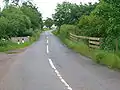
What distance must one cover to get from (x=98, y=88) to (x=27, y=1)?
10064cm

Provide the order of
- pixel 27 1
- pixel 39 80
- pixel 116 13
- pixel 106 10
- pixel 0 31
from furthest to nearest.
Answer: pixel 27 1 → pixel 0 31 → pixel 106 10 → pixel 116 13 → pixel 39 80

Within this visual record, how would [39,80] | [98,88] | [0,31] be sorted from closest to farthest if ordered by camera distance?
[98,88] < [39,80] < [0,31]

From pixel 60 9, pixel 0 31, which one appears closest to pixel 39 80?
pixel 0 31

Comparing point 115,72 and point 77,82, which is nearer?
point 77,82

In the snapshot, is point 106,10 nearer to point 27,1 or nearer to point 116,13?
point 116,13

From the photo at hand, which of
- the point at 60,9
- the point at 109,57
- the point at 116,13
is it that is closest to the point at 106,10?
the point at 116,13

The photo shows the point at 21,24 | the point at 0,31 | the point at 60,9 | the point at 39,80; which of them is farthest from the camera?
the point at 60,9

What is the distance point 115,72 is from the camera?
13.8 metres

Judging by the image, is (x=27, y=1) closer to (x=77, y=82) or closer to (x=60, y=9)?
(x=60, y=9)

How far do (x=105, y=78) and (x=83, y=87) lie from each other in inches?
85.9

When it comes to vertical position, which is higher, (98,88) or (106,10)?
(106,10)

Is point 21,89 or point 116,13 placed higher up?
point 116,13

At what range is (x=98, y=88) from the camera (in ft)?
32.4

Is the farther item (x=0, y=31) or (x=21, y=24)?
(x=21, y=24)
